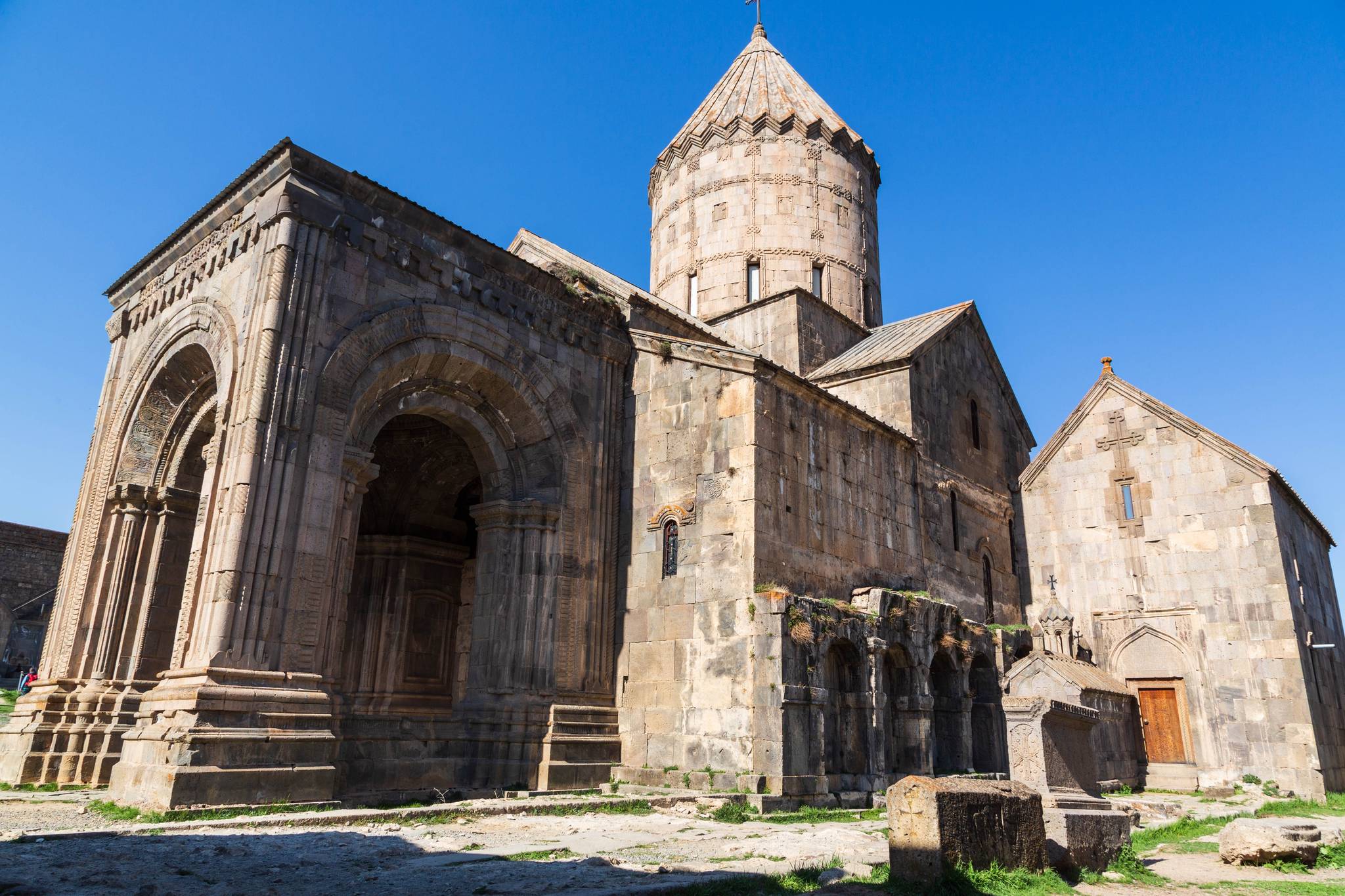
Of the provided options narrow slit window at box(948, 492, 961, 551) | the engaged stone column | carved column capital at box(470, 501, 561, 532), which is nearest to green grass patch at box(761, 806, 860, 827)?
the engaged stone column

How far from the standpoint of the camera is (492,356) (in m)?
12.5

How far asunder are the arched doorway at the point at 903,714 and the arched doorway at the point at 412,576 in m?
6.63

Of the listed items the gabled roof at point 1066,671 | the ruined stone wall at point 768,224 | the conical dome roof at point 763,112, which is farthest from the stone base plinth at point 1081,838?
the conical dome roof at point 763,112

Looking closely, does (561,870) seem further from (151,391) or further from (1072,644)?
(1072,644)

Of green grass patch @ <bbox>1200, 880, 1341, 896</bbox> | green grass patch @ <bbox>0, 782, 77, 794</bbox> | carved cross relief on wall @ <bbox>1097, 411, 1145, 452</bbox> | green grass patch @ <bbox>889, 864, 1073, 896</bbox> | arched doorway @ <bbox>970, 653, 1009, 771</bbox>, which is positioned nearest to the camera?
green grass patch @ <bbox>889, 864, 1073, 896</bbox>

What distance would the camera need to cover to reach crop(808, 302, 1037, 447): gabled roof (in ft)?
56.0

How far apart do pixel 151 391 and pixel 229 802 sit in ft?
22.2

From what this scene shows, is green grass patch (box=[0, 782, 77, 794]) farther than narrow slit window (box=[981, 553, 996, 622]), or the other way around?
narrow slit window (box=[981, 553, 996, 622])

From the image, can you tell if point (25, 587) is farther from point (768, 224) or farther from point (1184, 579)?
point (1184, 579)

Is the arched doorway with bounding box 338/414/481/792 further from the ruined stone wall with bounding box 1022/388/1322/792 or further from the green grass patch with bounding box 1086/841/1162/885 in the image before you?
the ruined stone wall with bounding box 1022/388/1322/792

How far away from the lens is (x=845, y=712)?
12.2 metres

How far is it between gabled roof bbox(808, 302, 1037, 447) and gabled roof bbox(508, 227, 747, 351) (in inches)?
94.1

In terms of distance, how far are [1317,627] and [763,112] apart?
593 inches

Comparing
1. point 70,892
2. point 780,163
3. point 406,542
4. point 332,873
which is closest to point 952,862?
point 332,873
